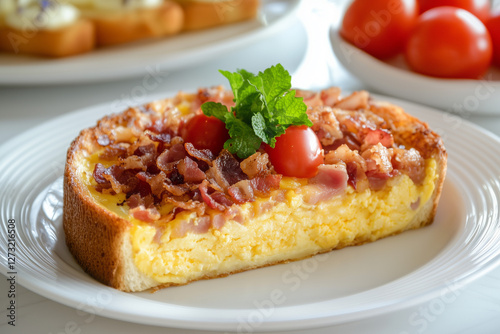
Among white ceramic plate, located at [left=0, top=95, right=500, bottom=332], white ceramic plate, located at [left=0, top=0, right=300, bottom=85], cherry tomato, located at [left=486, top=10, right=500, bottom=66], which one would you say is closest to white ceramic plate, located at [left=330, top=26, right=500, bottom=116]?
cherry tomato, located at [left=486, top=10, right=500, bottom=66]

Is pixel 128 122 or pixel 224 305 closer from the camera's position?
pixel 224 305

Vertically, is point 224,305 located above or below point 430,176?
below

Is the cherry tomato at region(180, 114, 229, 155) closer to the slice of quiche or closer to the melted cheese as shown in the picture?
Result: the slice of quiche

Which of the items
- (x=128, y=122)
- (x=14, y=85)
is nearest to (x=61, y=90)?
(x=14, y=85)

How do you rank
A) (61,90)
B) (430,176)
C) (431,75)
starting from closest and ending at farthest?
1. (430,176)
2. (431,75)
3. (61,90)

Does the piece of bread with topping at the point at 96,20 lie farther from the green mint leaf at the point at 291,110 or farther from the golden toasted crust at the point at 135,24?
the green mint leaf at the point at 291,110

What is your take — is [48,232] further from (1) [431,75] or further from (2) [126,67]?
(1) [431,75]

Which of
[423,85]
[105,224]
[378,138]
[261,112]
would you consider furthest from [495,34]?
[105,224]

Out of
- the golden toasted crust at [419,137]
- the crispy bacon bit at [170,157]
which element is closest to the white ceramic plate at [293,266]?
the golden toasted crust at [419,137]
